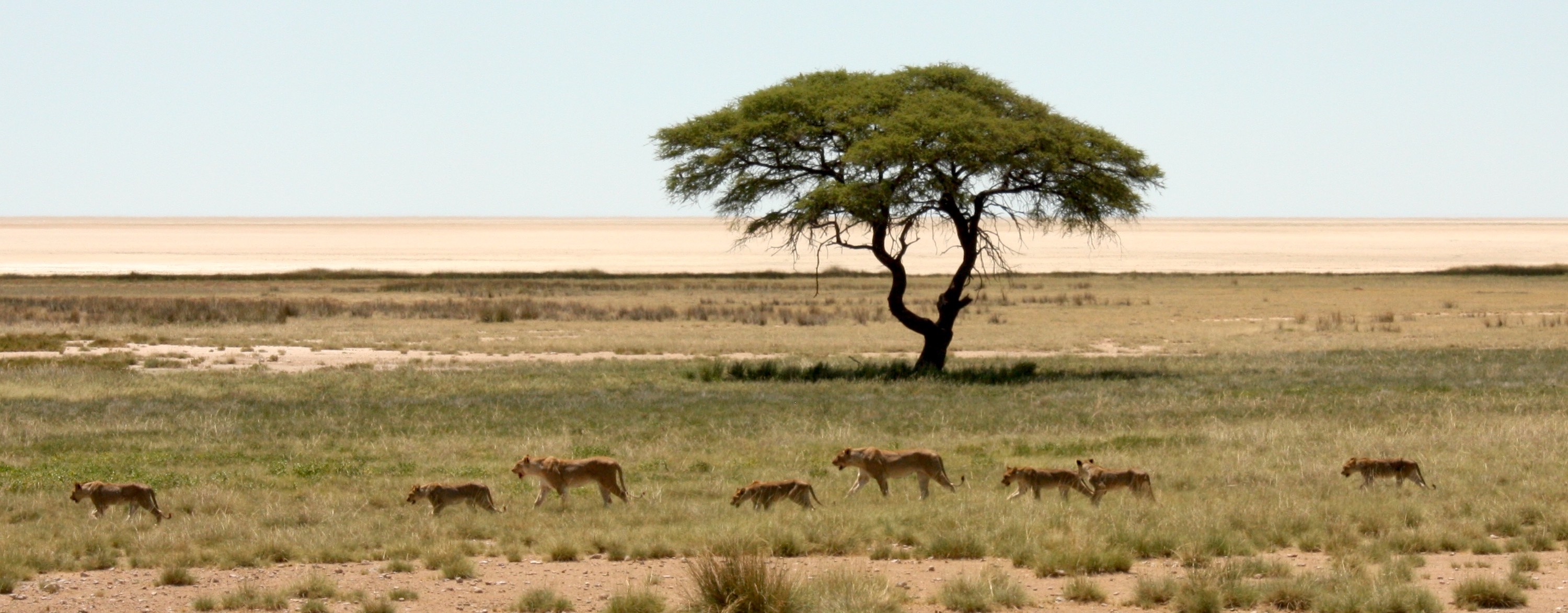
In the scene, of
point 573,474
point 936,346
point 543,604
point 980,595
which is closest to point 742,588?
point 543,604

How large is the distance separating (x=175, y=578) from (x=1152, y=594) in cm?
686

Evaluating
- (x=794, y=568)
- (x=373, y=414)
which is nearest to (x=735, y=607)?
(x=794, y=568)

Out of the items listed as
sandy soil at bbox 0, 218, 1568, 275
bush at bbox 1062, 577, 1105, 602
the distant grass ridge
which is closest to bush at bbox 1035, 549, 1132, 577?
bush at bbox 1062, 577, 1105, 602

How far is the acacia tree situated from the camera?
100 ft

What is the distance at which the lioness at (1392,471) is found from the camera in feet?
46.0

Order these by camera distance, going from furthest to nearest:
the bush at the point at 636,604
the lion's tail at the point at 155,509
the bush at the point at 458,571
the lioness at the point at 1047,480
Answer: the lioness at the point at 1047,480 < the lion's tail at the point at 155,509 < the bush at the point at 458,571 < the bush at the point at 636,604

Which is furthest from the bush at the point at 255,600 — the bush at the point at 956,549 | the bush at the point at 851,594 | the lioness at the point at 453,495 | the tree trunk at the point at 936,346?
the tree trunk at the point at 936,346

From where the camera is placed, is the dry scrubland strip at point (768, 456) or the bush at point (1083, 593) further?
the dry scrubland strip at point (768, 456)

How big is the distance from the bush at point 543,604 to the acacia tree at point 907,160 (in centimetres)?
2061

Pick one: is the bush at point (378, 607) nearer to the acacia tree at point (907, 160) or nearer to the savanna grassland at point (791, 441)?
the savanna grassland at point (791, 441)

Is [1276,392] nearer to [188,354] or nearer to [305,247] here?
[188,354]

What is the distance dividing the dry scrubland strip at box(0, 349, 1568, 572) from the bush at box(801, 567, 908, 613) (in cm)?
129

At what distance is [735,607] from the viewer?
932cm

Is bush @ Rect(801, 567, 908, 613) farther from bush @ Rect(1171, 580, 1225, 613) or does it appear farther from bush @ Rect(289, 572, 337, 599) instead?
bush @ Rect(289, 572, 337, 599)
